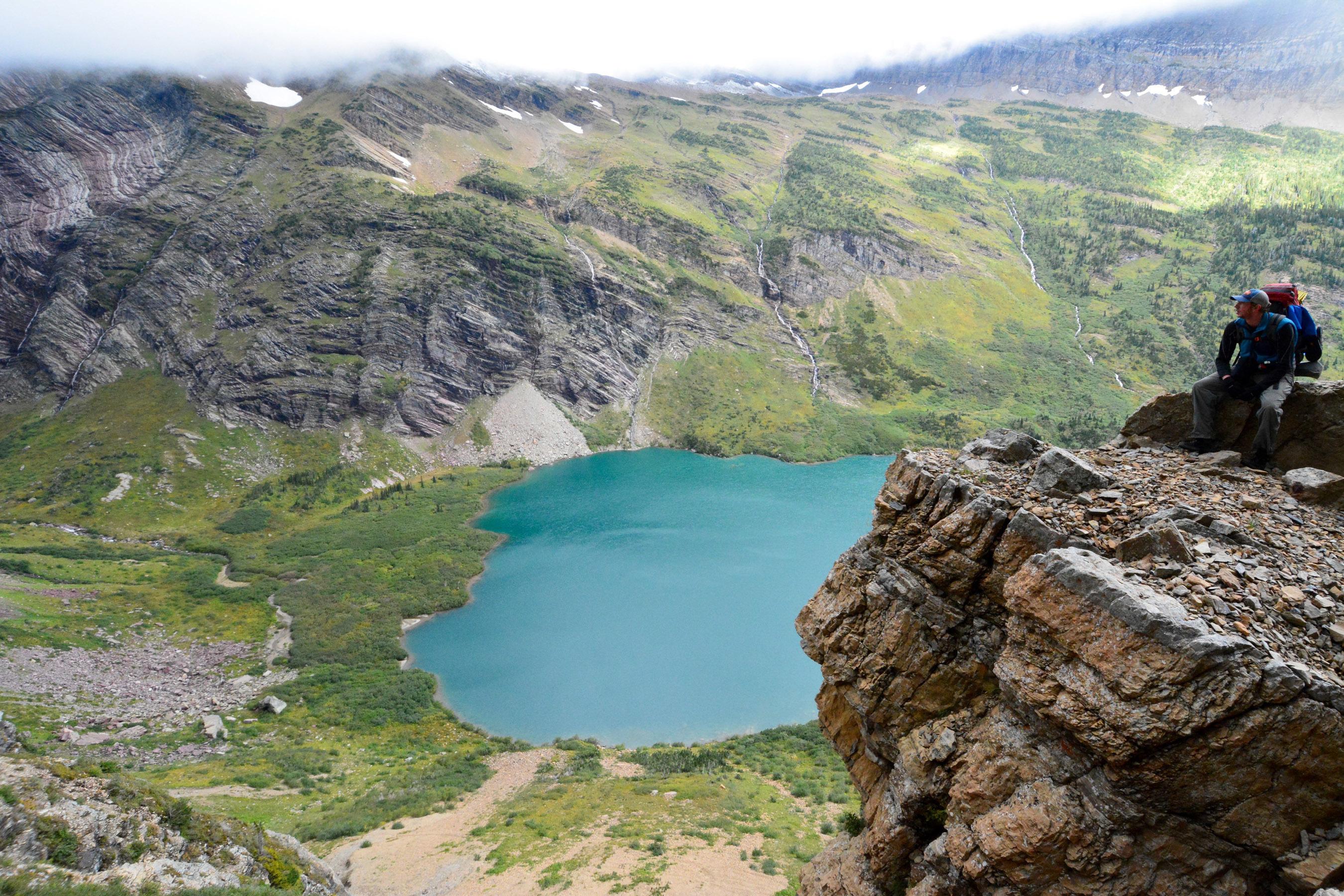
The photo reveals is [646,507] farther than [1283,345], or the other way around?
[646,507]

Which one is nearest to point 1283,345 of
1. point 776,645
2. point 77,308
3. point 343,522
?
point 776,645

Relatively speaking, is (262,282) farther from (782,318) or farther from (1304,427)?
(1304,427)

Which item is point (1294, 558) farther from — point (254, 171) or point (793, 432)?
point (254, 171)

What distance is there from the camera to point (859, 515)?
297ft

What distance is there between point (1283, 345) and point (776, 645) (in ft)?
162

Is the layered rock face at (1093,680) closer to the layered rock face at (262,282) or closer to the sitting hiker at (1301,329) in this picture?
the sitting hiker at (1301,329)

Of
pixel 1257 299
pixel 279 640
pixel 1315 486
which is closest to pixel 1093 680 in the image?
pixel 1315 486

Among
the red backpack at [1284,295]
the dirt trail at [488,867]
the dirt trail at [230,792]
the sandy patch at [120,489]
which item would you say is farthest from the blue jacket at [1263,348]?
the sandy patch at [120,489]

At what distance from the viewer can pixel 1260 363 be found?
10.5m

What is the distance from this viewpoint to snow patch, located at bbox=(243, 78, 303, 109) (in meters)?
175

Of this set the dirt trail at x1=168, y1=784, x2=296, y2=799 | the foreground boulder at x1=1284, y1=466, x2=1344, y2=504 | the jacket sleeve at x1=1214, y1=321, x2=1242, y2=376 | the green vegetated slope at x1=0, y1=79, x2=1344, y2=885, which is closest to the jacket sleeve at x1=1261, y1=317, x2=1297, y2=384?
the jacket sleeve at x1=1214, y1=321, x2=1242, y2=376

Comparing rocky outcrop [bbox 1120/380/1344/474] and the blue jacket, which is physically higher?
the blue jacket

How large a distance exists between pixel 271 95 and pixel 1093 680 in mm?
237770

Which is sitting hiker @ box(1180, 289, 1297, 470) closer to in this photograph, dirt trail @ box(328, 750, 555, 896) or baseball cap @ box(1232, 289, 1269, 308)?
baseball cap @ box(1232, 289, 1269, 308)
